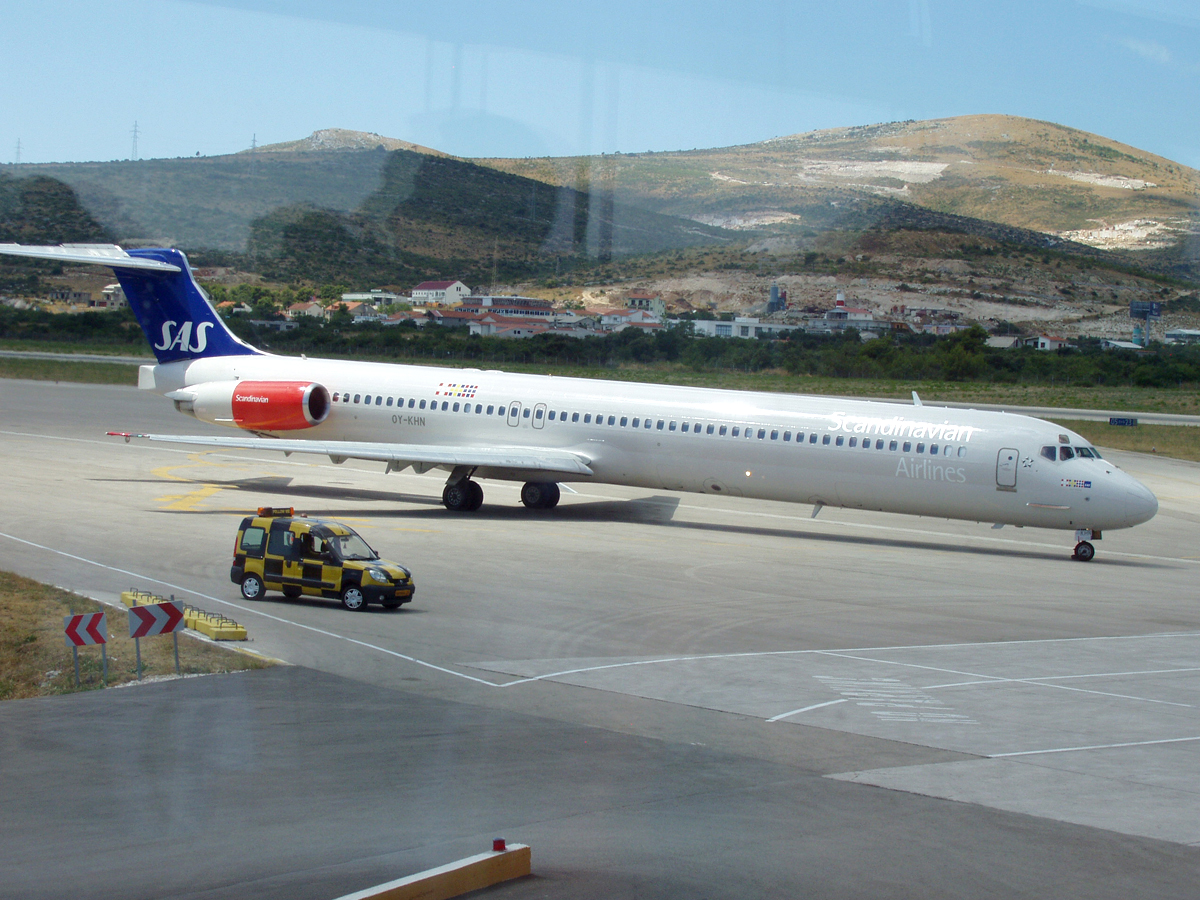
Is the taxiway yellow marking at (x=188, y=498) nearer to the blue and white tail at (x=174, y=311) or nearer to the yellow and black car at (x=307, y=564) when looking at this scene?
the blue and white tail at (x=174, y=311)

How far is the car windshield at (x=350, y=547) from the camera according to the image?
18.0 metres

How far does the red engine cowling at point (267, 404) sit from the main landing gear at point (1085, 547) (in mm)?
19921

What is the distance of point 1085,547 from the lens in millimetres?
25844

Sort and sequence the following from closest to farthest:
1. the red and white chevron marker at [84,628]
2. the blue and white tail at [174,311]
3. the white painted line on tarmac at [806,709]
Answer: the white painted line on tarmac at [806,709] → the red and white chevron marker at [84,628] → the blue and white tail at [174,311]

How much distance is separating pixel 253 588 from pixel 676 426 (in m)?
13.0

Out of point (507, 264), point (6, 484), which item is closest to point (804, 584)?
point (6, 484)

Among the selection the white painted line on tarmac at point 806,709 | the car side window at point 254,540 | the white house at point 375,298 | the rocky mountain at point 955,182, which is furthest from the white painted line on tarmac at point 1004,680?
the rocky mountain at point 955,182

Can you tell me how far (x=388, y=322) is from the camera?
52.0 metres

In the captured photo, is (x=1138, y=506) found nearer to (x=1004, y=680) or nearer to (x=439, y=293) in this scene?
(x=1004, y=680)

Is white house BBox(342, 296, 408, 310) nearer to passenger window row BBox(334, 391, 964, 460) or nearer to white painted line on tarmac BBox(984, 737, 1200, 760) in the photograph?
passenger window row BBox(334, 391, 964, 460)

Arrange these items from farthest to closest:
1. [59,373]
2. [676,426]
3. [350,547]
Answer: [59,373] → [676,426] → [350,547]

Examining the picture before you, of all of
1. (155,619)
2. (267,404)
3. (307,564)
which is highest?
(267,404)

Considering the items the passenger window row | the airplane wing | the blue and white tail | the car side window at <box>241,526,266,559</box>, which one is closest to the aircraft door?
the passenger window row

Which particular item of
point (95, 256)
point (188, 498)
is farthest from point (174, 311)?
point (188, 498)
